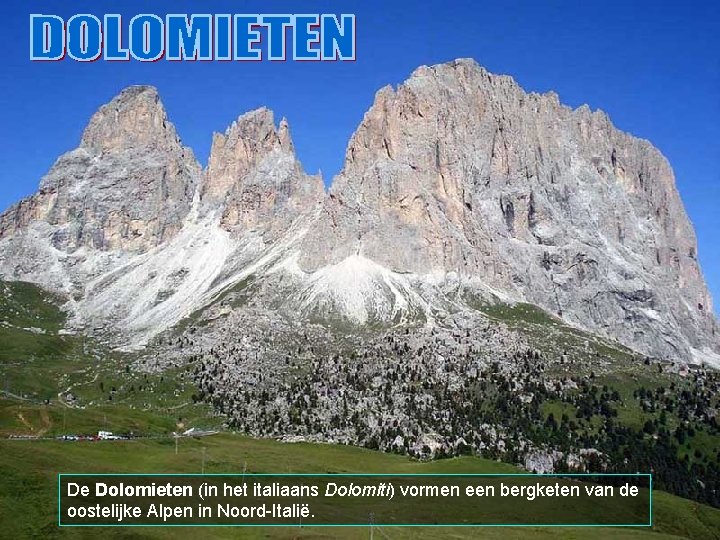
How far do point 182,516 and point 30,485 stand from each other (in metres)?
21.0

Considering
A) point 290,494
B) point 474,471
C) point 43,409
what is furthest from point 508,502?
point 43,409

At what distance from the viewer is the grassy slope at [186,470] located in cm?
10031

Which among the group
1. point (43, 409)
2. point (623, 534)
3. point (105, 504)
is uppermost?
point (43, 409)

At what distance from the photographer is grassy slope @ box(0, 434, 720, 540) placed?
100m

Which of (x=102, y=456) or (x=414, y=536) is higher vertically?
(x=102, y=456)

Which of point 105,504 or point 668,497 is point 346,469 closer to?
point 668,497

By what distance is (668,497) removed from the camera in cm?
17250

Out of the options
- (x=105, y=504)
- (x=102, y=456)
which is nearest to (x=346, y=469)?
(x=102, y=456)

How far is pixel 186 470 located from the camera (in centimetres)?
14562

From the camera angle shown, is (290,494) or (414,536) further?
(290,494)

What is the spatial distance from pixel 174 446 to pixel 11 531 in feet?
284

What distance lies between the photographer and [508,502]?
150500 mm

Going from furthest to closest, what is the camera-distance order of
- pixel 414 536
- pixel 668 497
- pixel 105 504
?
1. pixel 668 497
2. pixel 414 536
3. pixel 105 504

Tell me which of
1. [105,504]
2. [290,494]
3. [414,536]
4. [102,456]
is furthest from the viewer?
[102,456]
